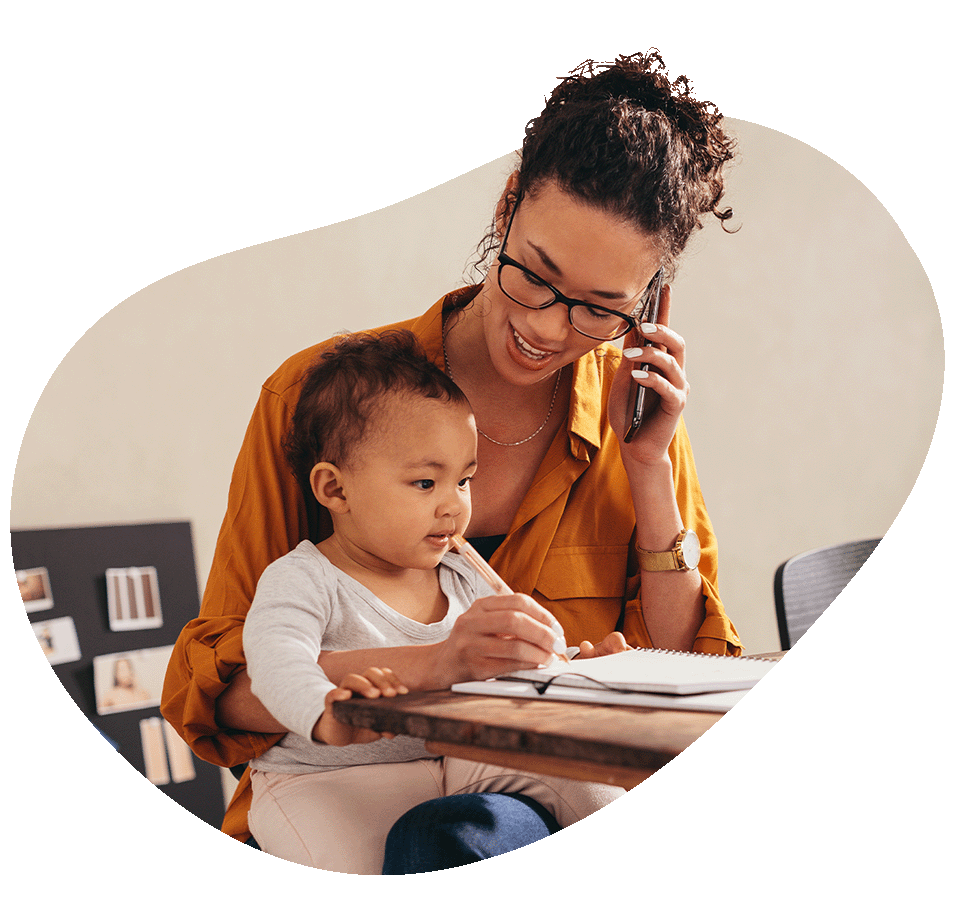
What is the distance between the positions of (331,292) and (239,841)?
515mm

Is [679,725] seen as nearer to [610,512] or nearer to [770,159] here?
[610,512]

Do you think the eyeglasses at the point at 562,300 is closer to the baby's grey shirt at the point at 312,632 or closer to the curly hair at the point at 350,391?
the curly hair at the point at 350,391

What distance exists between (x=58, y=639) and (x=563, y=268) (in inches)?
20.8

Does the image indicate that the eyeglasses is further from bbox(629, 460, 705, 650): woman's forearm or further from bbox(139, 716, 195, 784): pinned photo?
bbox(139, 716, 195, 784): pinned photo

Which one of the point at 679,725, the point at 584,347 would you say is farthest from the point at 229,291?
the point at 679,725

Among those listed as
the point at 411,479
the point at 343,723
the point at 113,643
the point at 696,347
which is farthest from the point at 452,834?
the point at 696,347

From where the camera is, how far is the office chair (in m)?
0.75

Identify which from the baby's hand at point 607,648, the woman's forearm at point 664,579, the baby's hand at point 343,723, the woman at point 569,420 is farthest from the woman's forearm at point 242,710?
the woman's forearm at point 664,579

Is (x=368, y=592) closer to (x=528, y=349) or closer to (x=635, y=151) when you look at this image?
(x=528, y=349)

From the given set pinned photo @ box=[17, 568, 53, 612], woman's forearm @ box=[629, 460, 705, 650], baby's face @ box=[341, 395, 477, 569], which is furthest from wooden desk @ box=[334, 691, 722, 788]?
pinned photo @ box=[17, 568, 53, 612]

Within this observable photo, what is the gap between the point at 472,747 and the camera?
0.49 meters

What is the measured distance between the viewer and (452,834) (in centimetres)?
61

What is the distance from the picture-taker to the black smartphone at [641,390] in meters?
0.75

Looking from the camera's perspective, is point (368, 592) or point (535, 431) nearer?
point (368, 592)
